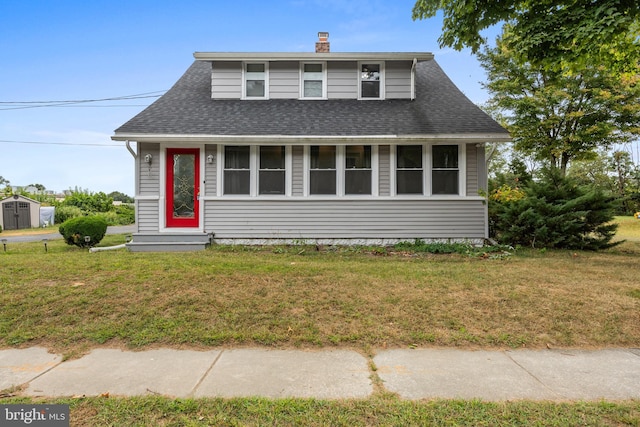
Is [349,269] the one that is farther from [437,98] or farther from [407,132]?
[437,98]

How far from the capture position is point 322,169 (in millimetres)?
9352

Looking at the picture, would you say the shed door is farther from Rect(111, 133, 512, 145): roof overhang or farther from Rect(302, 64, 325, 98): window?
Rect(302, 64, 325, 98): window

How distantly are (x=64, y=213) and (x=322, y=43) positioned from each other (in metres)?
20.9

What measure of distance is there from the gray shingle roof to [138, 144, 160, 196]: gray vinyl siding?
54 cm

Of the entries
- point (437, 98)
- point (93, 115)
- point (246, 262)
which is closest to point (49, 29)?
point (93, 115)

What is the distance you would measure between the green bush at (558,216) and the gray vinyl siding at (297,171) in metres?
5.63

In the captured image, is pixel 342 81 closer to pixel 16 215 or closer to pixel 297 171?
pixel 297 171

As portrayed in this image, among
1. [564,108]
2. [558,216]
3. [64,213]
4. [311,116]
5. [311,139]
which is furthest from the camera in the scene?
[64,213]

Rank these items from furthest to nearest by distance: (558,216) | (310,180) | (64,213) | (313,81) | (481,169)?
1. (64,213)
2. (313,81)
3. (310,180)
4. (481,169)
5. (558,216)

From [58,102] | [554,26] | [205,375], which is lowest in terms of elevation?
[205,375]

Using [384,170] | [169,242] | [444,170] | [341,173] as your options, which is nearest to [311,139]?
[341,173]

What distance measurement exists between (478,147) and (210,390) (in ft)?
29.8

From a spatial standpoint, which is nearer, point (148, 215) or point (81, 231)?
point (81, 231)

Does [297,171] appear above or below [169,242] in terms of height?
above
